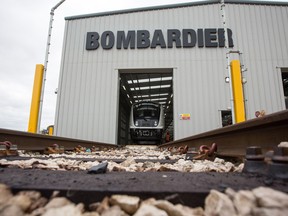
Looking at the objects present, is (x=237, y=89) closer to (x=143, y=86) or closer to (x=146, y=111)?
(x=146, y=111)

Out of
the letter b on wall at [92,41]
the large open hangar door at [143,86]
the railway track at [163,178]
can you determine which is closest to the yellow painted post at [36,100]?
the railway track at [163,178]

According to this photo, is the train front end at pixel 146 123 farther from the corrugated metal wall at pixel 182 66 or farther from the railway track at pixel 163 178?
the railway track at pixel 163 178

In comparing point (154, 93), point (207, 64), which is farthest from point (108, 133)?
point (154, 93)

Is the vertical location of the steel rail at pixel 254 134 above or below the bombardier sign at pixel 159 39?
below

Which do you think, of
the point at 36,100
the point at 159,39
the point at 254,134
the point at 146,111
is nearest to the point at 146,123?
the point at 146,111

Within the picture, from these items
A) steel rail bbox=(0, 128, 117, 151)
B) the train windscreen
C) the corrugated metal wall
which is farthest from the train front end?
steel rail bbox=(0, 128, 117, 151)

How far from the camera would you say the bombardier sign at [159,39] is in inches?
396

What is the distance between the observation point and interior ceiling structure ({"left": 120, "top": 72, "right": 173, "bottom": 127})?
13.7 meters

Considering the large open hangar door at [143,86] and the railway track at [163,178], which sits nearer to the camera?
the railway track at [163,178]

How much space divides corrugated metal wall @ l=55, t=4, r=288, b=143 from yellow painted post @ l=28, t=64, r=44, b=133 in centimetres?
281

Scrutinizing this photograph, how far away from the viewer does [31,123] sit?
22.5 feet

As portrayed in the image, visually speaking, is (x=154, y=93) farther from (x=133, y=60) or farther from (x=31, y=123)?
(x=31, y=123)

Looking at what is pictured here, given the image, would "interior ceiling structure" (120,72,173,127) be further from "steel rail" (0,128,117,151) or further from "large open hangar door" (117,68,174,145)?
"steel rail" (0,128,117,151)

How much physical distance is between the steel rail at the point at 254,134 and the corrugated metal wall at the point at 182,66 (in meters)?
6.30
